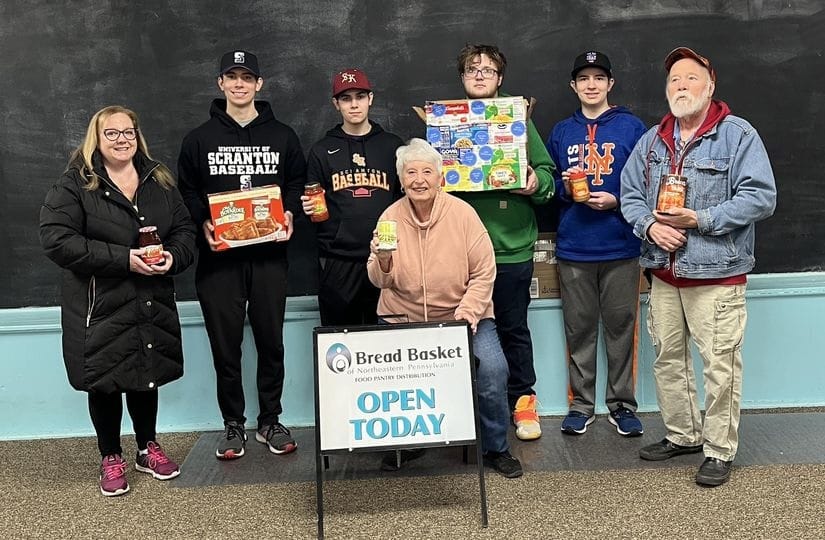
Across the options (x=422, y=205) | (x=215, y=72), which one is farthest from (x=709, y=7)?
(x=215, y=72)

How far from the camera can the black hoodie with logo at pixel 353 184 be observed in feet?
11.6

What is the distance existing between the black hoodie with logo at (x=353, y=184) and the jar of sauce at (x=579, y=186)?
0.79 meters

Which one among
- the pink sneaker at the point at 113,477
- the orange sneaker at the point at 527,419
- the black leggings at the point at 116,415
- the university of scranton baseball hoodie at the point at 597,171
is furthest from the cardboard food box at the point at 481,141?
the pink sneaker at the point at 113,477

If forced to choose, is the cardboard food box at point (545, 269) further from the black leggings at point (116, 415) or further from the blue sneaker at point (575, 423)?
the black leggings at point (116, 415)

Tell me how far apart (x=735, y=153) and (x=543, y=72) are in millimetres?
1229

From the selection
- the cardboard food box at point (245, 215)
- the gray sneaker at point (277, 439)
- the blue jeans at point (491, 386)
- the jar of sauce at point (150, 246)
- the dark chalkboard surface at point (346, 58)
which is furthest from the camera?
the dark chalkboard surface at point (346, 58)

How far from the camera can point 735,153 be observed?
309 centimetres

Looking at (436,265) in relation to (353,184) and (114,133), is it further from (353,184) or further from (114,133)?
(114,133)

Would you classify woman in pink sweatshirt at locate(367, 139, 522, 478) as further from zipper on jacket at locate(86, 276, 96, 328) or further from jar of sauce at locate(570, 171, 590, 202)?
zipper on jacket at locate(86, 276, 96, 328)

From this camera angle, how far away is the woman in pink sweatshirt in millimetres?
3197

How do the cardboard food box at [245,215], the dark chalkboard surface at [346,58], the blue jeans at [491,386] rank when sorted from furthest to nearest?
the dark chalkboard surface at [346,58] → the cardboard food box at [245,215] → the blue jeans at [491,386]

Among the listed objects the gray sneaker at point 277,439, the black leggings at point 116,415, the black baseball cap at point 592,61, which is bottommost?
the gray sneaker at point 277,439

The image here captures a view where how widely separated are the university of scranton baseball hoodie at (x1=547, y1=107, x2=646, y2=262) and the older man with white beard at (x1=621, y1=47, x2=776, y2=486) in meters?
0.27

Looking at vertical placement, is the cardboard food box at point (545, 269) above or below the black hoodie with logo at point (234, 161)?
below
